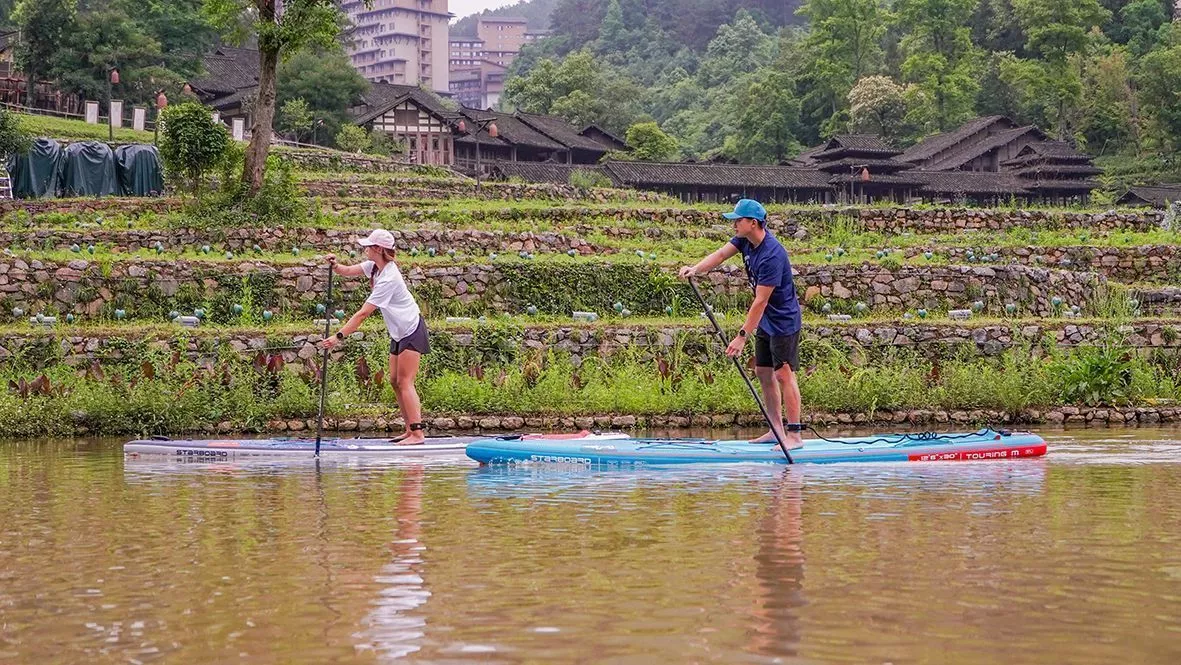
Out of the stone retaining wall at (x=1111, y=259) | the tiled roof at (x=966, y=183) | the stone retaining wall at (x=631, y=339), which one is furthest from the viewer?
the tiled roof at (x=966, y=183)

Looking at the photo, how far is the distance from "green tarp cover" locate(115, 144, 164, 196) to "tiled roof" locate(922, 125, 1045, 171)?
32.2 metres

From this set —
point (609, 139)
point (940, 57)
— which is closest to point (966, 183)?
point (609, 139)

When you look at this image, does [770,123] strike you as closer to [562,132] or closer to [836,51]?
[836,51]

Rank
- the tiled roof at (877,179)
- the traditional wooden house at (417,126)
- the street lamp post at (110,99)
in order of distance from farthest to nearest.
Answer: the traditional wooden house at (417,126), the tiled roof at (877,179), the street lamp post at (110,99)

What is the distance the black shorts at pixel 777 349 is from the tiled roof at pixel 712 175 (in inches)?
1670

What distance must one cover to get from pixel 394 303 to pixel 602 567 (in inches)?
228

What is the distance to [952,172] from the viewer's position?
187 ft

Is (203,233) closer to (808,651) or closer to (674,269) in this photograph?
(674,269)

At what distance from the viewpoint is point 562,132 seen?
63656mm

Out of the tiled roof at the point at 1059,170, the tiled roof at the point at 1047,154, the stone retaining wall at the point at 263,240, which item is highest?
the tiled roof at the point at 1047,154

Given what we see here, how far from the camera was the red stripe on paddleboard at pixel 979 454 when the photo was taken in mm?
10539

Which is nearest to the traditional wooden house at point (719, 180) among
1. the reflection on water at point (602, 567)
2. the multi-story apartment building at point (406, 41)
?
the reflection on water at point (602, 567)

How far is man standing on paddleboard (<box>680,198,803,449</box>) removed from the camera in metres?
10.7

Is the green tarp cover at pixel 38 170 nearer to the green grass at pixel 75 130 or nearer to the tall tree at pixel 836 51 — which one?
the green grass at pixel 75 130
